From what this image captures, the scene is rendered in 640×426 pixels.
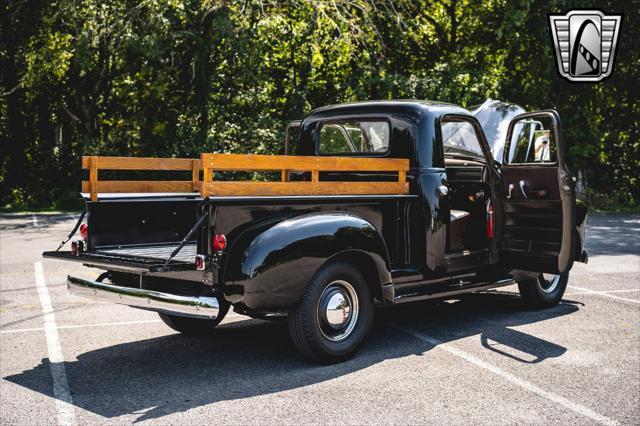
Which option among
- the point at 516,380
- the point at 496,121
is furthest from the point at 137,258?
the point at 496,121

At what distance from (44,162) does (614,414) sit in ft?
66.7

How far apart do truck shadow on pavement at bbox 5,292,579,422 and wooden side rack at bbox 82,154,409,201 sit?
4.12ft

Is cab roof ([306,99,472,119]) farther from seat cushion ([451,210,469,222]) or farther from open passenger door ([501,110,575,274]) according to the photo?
seat cushion ([451,210,469,222])

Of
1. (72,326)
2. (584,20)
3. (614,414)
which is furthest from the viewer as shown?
(584,20)

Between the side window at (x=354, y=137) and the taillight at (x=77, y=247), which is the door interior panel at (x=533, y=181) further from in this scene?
the taillight at (x=77, y=247)

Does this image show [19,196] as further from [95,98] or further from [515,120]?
[515,120]

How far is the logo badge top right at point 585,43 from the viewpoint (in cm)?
1922

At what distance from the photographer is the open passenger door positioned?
632 cm

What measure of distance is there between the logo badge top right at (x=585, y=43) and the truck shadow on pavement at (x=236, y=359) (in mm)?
13980

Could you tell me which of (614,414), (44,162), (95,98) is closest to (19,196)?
(44,162)

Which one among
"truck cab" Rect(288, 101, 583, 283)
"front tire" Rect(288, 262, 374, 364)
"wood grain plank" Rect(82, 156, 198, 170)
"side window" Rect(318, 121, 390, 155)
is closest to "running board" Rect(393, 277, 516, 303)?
"truck cab" Rect(288, 101, 583, 283)

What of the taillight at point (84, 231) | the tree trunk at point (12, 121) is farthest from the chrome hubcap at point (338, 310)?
the tree trunk at point (12, 121)

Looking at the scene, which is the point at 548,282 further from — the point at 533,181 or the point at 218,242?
the point at 218,242

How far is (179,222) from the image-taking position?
613 centimetres
